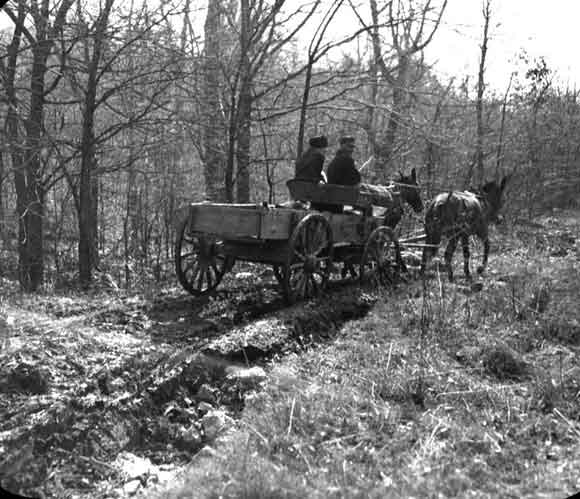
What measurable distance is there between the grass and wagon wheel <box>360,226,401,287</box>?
1.97 m

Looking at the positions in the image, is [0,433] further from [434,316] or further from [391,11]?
[391,11]

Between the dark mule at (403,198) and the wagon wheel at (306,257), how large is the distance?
2627mm

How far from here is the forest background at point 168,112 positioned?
35.3ft

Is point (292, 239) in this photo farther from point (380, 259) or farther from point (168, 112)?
point (168, 112)

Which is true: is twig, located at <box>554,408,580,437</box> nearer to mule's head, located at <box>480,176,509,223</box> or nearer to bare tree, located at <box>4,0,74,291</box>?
mule's head, located at <box>480,176,509,223</box>

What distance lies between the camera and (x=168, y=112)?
13.1m

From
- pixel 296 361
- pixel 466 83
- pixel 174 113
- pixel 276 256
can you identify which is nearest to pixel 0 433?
pixel 296 361

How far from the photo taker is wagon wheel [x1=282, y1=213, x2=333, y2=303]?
26.2 ft

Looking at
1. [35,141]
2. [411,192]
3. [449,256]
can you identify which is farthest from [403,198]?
[35,141]

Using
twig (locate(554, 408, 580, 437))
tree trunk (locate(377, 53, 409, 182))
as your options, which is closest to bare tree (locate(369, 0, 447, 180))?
tree trunk (locate(377, 53, 409, 182))

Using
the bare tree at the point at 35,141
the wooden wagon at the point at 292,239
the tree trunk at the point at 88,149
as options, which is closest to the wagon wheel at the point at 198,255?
the wooden wagon at the point at 292,239

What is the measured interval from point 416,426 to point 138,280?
9.16m

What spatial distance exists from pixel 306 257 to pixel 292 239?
531mm

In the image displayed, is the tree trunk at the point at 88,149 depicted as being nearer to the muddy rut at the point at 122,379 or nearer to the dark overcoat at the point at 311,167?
the muddy rut at the point at 122,379
